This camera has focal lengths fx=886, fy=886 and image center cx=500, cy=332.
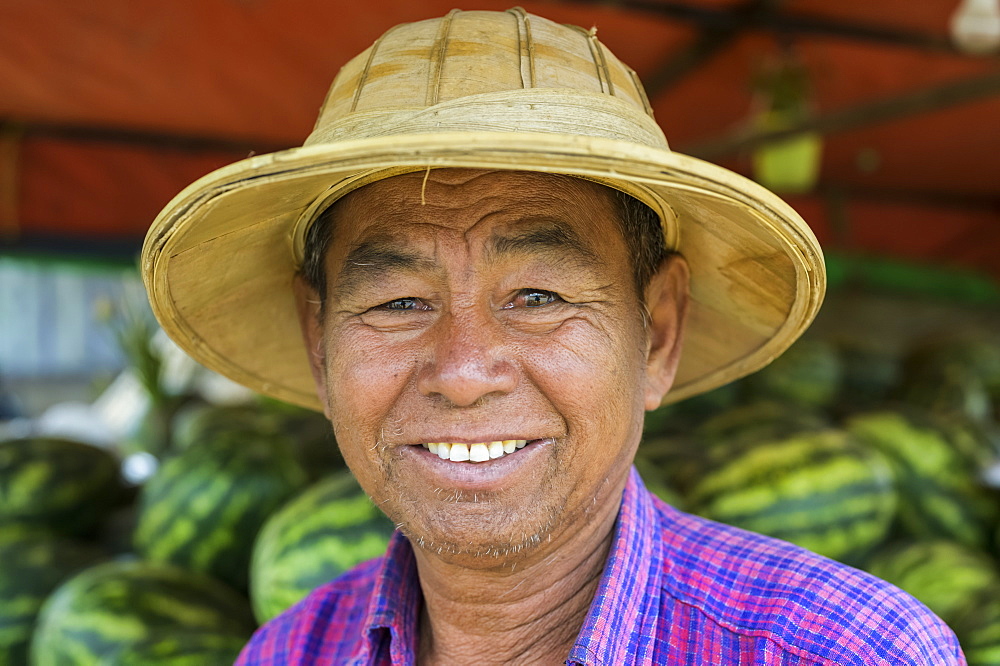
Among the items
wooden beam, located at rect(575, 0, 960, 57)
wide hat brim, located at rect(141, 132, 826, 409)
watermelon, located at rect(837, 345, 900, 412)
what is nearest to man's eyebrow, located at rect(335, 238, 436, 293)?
wide hat brim, located at rect(141, 132, 826, 409)

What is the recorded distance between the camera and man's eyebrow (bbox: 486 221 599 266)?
125 centimetres

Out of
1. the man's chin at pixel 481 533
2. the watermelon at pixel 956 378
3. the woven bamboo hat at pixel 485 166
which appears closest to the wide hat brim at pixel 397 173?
the woven bamboo hat at pixel 485 166

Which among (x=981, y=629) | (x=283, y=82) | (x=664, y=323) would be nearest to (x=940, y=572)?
(x=981, y=629)

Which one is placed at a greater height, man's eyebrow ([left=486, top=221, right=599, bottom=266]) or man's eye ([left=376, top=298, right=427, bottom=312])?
man's eyebrow ([left=486, top=221, right=599, bottom=266])

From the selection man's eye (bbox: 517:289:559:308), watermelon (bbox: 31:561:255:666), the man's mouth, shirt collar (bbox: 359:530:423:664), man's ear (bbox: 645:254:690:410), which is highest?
man's eye (bbox: 517:289:559:308)

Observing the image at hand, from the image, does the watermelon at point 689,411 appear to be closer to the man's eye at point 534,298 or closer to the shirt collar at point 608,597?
the shirt collar at point 608,597

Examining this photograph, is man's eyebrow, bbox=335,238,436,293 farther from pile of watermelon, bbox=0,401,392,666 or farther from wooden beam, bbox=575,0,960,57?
wooden beam, bbox=575,0,960,57

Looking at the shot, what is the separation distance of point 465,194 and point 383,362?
0.27 metres

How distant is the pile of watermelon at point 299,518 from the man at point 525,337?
2.81 ft

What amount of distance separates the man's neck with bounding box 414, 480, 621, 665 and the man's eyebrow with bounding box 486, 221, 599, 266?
1.28 feet

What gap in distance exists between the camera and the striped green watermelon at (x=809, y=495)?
7.97 feet

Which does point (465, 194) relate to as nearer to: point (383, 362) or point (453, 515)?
point (383, 362)

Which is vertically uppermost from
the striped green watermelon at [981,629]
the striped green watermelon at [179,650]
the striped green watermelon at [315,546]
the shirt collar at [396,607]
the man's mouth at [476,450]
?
the man's mouth at [476,450]

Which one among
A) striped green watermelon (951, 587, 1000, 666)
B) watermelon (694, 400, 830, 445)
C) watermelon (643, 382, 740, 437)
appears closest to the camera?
striped green watermelon (951, 587, 1000, 666)
